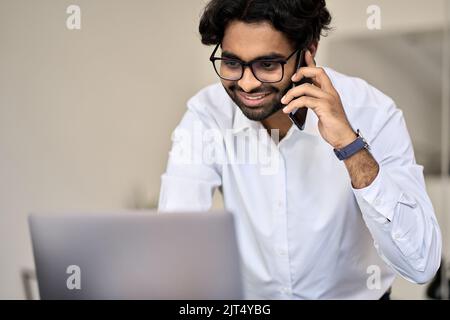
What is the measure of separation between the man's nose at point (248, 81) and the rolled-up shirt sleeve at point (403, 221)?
336mm

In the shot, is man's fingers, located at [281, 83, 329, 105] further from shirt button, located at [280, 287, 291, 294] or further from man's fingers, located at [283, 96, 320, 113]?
shirt button, located at [280, 287, 291, 294]

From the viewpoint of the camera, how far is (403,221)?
1195mm

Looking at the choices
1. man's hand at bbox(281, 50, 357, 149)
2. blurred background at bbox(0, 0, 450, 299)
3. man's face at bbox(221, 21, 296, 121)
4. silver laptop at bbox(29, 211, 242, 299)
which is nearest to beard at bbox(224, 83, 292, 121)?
man's face at bbox(221, 21, 296, 121)

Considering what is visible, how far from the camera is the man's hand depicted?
3.84 ft

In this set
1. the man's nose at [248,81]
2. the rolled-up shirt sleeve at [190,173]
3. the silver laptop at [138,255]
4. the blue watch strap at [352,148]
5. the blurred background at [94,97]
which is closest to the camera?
the silver laptop at [138,255]

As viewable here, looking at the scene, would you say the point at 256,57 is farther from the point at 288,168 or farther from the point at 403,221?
the point at 403,221

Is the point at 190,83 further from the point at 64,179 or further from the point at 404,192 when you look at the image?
the point at 404,192

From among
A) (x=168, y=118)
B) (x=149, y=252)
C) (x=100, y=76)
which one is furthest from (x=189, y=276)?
(x=100, y=76)

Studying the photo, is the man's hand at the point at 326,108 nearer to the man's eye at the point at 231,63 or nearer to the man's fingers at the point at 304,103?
the man's fingers at the point at 304,103

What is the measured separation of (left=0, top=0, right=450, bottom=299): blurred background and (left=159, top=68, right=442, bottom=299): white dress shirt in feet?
0.99

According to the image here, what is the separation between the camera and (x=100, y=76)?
1.92 metres

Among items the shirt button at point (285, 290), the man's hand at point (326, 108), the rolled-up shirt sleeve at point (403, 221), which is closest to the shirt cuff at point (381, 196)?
the rolled-up shirt sleeve at point (403, 221)

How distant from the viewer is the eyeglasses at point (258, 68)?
1.31 meters
